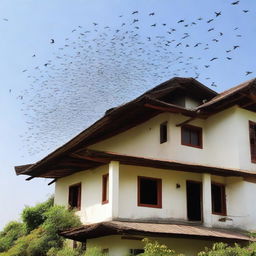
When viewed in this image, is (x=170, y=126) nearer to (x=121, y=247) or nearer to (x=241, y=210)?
(x=241, y=210)

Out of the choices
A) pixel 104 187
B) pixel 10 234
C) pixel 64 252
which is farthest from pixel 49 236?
pixel 10 234

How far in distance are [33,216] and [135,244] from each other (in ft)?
24.8

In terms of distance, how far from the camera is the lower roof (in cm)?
1503

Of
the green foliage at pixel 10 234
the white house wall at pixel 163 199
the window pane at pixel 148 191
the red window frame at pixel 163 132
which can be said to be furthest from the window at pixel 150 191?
the green foliage at pixel 10 234

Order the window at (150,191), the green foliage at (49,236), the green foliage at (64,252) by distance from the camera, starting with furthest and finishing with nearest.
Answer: the green foliage at (49,236) < the window at (150,191) < the green foliage at (64,252)

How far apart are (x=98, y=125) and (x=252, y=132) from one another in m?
6.72

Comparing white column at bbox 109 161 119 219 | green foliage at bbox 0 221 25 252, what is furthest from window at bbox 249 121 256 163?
green foliage at bbox 0 221 25 252

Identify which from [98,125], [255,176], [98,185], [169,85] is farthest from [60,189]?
[255,176]

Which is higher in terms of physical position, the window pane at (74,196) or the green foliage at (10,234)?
the window pane at (74,196)

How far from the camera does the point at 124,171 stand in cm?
1742

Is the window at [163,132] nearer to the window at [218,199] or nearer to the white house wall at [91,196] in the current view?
the window at [218,199]

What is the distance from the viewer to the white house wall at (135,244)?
635 inches

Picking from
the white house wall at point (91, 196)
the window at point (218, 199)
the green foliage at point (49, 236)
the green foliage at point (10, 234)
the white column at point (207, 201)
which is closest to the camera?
the white house wall at point (91, 196)

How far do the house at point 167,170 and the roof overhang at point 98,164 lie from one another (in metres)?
0.04
